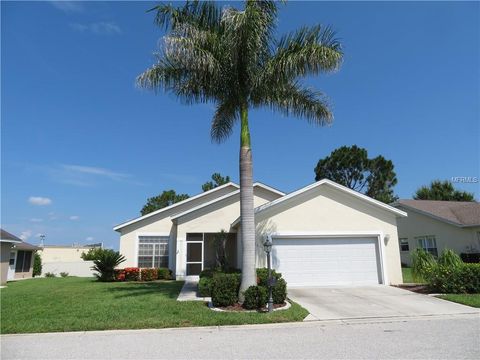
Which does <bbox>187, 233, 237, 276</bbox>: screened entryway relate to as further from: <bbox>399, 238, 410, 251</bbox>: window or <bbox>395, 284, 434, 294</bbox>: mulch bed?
<bbox>399, 238, 410, 251</bbox>: window

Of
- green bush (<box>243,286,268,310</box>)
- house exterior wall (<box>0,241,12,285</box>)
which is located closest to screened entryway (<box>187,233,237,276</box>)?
green bush (<box>243,286,268,310</box>)

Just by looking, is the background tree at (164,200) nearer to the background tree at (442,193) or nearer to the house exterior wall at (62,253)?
Result: the house exterior wall at (62,253)

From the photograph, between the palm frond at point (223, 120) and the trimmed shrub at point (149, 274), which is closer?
the palm frond at point (223, 120)

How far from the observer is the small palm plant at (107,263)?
20.6 meters

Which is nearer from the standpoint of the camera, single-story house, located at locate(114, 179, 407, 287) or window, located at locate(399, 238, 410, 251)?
single-story house, located at locate(114, 179, 407, 287)

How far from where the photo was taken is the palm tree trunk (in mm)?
10703

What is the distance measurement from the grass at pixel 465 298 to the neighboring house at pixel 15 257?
2410cm

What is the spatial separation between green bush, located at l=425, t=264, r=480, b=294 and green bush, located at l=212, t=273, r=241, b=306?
778 centimetres

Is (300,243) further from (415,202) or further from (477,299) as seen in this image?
(415,202)

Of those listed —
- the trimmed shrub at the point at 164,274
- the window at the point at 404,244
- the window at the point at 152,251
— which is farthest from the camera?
the window at the point at 404,244

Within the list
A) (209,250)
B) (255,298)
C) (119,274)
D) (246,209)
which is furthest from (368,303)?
(119,274)

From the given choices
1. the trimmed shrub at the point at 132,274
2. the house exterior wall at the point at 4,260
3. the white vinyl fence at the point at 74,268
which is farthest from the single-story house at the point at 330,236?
the white vinyl fence at the point at 74,268

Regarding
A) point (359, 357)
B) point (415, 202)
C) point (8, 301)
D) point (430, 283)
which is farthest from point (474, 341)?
point (415, 202)

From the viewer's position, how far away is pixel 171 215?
23.3m
